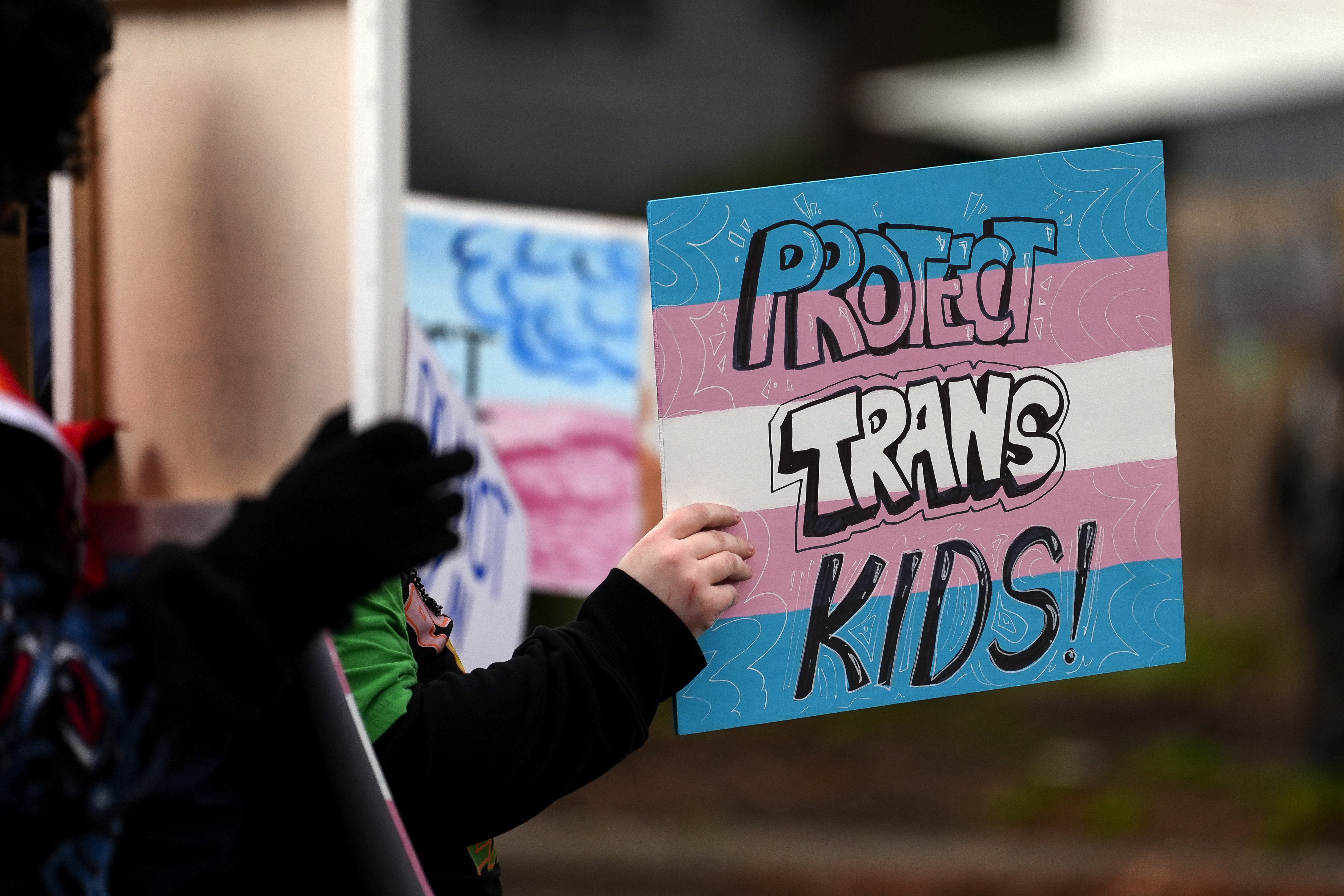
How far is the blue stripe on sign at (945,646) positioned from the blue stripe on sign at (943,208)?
360 mm

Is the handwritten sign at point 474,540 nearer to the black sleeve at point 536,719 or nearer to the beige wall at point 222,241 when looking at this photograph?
the beige wall at point 222,241

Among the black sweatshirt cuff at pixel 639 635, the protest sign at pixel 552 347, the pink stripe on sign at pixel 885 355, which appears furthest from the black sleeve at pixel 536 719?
the protest sign at pixel 552 347

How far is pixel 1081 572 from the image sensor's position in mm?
1556

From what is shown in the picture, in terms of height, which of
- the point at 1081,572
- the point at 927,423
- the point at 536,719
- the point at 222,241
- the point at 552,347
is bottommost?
the point at 536,719

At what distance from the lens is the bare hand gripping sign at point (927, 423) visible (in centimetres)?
144

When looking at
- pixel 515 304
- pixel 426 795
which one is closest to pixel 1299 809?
pixel 515 304

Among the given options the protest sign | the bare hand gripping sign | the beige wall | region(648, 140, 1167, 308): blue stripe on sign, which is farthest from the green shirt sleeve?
the protest sign

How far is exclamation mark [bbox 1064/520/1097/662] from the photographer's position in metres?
1.55

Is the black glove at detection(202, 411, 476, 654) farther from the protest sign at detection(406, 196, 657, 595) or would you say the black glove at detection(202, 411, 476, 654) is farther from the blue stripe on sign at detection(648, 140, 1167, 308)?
the protest sign at detection(406, 196, 657, 595)

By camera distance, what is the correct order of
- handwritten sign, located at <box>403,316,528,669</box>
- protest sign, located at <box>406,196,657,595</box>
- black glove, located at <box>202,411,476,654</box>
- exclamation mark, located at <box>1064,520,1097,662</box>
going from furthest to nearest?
protest sign, located at <box>406,196,657,595</box>, handwritten sign, located at <box>403,316,528,669</box>, exclamation mark, located at <box>1064,520,1097,662</box>, black glove, located at <box>202,411,476,654</box>

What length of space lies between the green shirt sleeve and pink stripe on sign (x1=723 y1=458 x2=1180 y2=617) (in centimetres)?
35

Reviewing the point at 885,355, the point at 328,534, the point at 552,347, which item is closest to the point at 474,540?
the point at 885,355

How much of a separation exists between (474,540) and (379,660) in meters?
0.88

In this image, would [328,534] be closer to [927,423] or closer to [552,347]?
[927,423]
